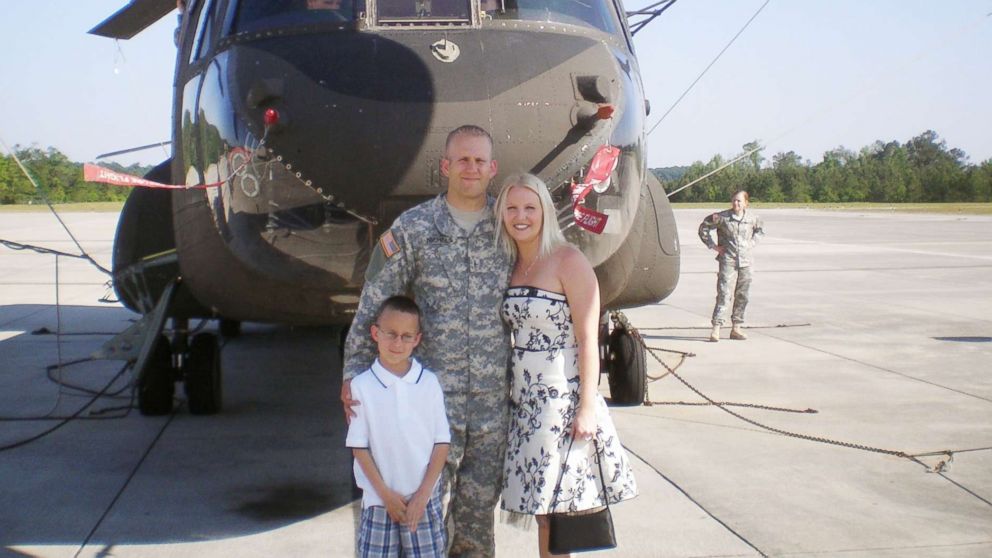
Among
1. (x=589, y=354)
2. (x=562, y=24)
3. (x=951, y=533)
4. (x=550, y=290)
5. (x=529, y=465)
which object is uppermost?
(x=562, y=24)

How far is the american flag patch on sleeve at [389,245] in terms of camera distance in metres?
3.29

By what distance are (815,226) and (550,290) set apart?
3368 cm

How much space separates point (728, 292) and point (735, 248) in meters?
0.47

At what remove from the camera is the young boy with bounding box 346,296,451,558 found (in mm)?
3080

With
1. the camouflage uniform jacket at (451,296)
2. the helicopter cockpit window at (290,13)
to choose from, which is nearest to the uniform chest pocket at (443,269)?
the camouflage uniform jacket at (451,296)

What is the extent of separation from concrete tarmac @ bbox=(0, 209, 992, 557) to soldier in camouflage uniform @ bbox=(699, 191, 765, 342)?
502 millimetres

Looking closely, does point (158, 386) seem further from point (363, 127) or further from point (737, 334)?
point (737, 334)

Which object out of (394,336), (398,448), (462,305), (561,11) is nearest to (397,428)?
(398,448)

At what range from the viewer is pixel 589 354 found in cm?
321

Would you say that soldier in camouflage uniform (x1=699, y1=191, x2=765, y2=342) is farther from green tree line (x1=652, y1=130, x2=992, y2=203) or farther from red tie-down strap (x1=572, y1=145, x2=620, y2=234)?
green tree line (x1=652, y1=130, x2=992, y2=203)

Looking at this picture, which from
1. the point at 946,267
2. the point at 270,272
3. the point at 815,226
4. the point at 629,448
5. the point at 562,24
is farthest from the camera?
the point at 815,226

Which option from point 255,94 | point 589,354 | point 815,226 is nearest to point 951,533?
point 589,354

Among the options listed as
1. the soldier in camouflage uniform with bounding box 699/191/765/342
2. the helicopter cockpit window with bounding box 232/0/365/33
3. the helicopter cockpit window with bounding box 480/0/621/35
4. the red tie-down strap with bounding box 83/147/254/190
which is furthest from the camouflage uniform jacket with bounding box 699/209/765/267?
the red tie-down strap with bounding box 83/147/254/190

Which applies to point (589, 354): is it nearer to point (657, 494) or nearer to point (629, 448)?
point (657, 494)
